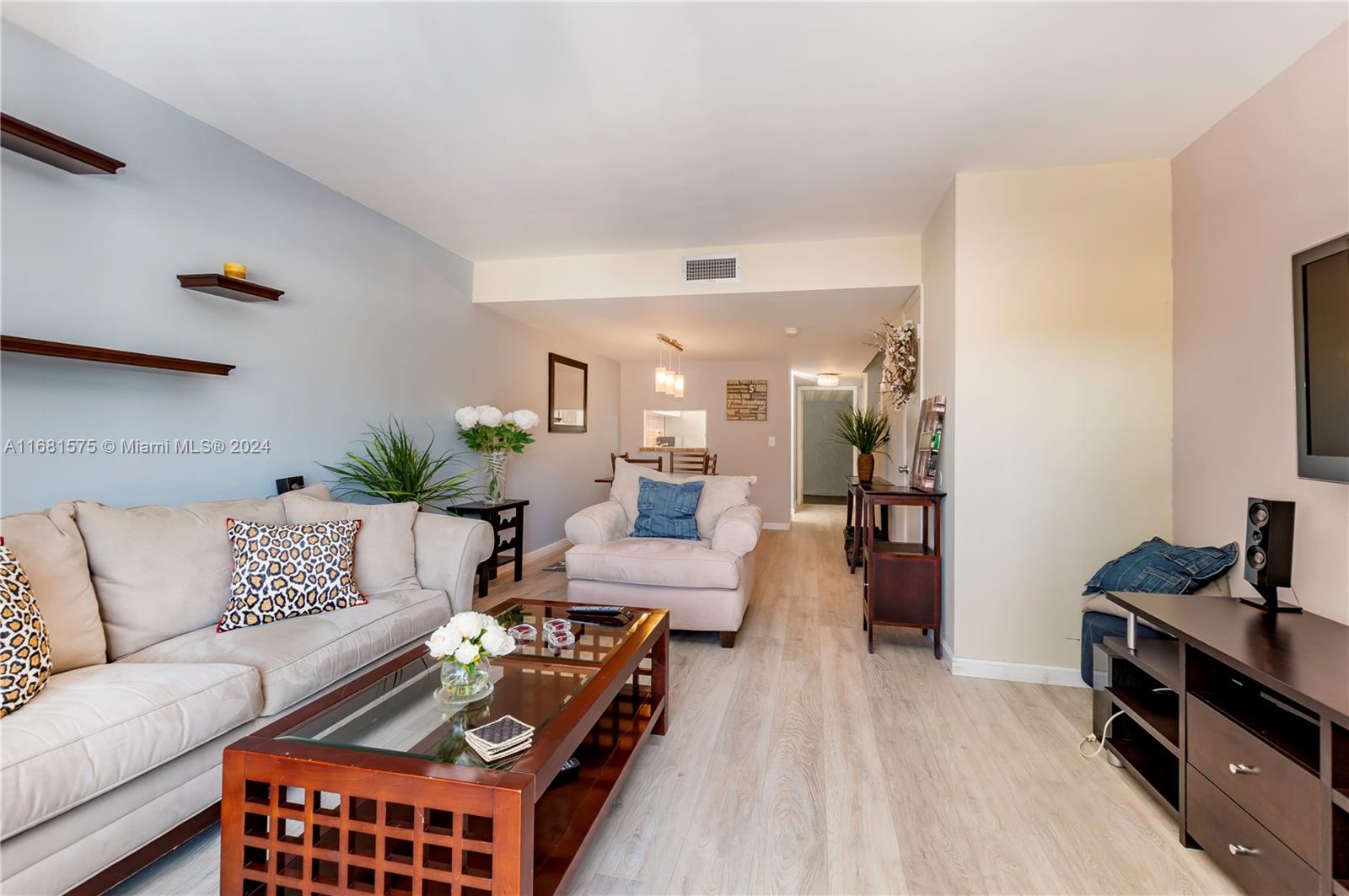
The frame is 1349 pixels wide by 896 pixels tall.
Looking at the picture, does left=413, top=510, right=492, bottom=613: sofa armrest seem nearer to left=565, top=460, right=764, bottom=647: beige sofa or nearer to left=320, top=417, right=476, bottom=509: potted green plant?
left=320, top=417, right=476, bottom=509: potted green plant

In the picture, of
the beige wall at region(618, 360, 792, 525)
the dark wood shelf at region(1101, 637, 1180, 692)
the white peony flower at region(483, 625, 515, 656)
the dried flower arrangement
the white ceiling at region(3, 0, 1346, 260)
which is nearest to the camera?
the white peony flower at region(483, 625, 515, 656)

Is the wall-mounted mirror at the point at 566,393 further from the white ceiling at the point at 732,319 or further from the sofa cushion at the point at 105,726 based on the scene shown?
the sofa cushion at the point at 105,726

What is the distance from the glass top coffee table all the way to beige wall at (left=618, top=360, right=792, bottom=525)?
6.07 m

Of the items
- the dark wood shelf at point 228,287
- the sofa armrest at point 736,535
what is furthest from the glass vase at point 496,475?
the dark wood shelf at point 228,287

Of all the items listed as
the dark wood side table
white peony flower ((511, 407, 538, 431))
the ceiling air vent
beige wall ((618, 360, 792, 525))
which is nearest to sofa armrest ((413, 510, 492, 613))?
the dark wood side table

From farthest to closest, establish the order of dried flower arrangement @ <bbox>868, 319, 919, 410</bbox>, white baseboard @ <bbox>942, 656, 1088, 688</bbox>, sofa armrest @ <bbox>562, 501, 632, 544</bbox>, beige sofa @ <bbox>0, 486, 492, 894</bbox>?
dried flower arrangement @ <bbox>868, 319, 919, 410</bbox>
sofa armrest @ <bbox>562, 501, 632, 544</bbox>
white baseboard @ <bbox>942, 656, 1088, 688</bbox>
beige sofa @ <bbox>0, 486, 492, 894</bbox>

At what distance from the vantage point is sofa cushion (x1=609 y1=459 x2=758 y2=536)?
386cm

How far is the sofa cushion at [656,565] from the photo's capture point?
3229 mm

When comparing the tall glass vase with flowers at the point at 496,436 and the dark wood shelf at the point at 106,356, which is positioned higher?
the dark wood shelf at the point at 106,356

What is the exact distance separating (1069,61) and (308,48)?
267 cm

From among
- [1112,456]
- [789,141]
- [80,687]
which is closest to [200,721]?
[80,687]

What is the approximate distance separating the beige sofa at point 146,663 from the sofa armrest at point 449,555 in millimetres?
35

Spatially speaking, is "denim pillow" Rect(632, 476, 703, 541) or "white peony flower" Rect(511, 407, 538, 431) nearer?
"denim pillow" Rect(632, 476, 703, 541)

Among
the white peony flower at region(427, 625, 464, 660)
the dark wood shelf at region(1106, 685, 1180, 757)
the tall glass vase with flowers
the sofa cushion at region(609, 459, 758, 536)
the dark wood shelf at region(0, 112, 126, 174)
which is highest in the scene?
the dark wood shelf at region(0, 112, 126, 174)
